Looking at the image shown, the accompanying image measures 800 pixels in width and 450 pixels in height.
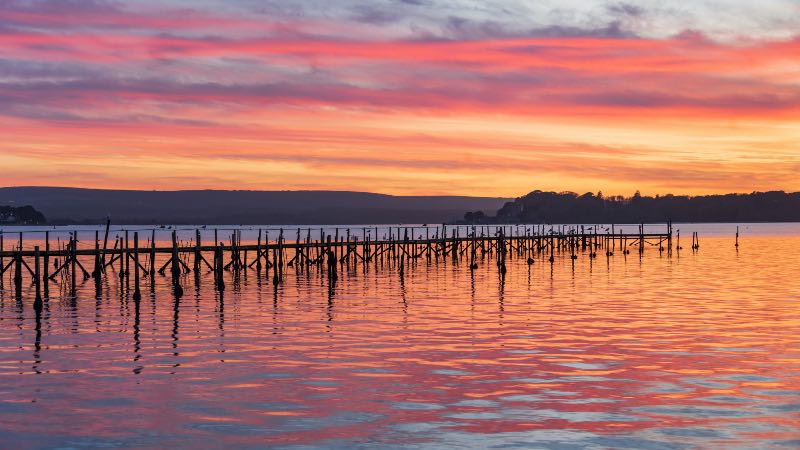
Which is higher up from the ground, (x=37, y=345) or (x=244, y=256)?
(x=244, y=256)

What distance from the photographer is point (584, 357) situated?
26.3 metres

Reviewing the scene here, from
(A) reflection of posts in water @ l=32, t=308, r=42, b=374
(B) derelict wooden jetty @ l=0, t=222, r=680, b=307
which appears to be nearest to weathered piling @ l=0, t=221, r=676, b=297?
(B) derelict wooden jetty @ l=0, t=222, r=680, b=307

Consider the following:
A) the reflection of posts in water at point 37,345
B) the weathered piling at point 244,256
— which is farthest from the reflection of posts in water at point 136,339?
the reflection of posts in water at point 37,345

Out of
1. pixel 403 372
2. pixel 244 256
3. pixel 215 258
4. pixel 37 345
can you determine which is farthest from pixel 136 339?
pixel 244 256

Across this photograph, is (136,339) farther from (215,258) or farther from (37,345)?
(215,258)

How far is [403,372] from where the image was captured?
23.8 meters

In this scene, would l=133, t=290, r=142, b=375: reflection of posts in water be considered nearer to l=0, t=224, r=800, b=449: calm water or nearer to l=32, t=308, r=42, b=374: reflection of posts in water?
l=0, t=224, r=800, b=449: calm water

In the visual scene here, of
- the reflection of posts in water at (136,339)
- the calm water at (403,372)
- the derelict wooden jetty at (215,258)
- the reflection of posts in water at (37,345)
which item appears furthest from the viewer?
the derelict wooden jetty at (215,258)

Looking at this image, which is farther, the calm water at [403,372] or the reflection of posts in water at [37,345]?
the reflection of posts in water at [37,345]

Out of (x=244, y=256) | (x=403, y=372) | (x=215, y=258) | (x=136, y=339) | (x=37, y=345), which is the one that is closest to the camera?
(x=403, y=372)

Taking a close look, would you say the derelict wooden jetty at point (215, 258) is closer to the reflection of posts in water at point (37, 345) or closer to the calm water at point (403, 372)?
the reflection of posts in water at point (37, 345)

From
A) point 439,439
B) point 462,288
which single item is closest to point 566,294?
point 462,288

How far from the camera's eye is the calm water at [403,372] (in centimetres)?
1742

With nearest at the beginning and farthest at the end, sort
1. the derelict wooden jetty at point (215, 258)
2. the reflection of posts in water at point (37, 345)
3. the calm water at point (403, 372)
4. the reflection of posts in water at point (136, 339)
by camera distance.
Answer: the calm water at point (403, 372)
the reflection of posts in water at point (136, 339)
the reflection of posts in water at point (37, 345)
the derelict wooden jetty at point (215, 258)
